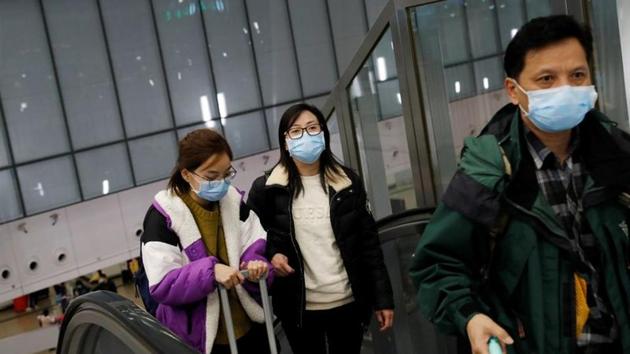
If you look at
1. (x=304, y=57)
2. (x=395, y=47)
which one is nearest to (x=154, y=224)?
(x=395, y=47)

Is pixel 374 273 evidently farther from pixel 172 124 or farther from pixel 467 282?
pixel 172 124

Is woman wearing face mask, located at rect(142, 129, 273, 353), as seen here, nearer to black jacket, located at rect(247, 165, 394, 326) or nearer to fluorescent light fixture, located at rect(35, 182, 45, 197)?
black jacket, located at rect(247, 165, 394, 326)

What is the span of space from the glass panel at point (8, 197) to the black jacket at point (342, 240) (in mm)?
10664

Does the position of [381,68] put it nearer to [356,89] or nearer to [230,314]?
[356,89]

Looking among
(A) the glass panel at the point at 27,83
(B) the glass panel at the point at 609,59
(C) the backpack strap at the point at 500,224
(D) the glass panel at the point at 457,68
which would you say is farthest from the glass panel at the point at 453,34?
(A) the glass panel at the point at 27,83

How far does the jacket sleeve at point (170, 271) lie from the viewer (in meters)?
2.34

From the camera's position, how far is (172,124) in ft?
44.0

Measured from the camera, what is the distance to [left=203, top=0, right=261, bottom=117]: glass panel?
44.7ft

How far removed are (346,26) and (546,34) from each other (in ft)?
43.4

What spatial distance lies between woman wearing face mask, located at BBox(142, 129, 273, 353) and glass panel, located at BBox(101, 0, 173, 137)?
11030 mm

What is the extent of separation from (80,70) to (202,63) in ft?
8.46

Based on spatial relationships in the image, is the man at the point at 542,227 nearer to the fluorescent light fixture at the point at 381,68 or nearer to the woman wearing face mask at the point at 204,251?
the woman wearing face mask at the point at 204,251

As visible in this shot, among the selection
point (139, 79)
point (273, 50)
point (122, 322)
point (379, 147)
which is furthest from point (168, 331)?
point (273, 50)

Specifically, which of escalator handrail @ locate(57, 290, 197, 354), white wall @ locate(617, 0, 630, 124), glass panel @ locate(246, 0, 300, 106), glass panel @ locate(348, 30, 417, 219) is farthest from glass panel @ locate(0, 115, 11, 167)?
white wall @ locate(617, 0, 630, 124)
